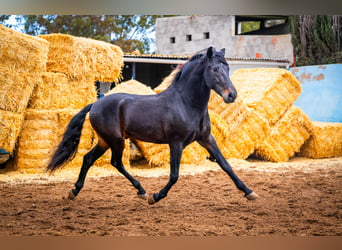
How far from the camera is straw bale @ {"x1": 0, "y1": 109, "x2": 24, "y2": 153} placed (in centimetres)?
470

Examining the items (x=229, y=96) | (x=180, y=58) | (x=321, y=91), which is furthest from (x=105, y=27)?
(x=229, y=96)

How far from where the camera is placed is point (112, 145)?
3584mm

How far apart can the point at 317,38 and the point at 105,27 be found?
21.3 feet

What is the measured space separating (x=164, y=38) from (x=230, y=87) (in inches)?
129

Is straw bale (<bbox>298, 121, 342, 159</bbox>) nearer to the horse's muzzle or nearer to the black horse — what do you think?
the black horse

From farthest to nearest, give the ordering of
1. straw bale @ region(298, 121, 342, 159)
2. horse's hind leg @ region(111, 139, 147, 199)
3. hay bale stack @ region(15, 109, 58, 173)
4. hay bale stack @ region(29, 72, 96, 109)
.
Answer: straw bale @ region(298, 121, 342, 159)
hay bale stack @ region(29, 72, 96, 109)
hay bale stack @ region(15, 109, 58, 173)
horse's hind leg @ region(111, 139, 147, 199)

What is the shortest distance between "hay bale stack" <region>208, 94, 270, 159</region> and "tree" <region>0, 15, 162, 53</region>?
6.45 ft

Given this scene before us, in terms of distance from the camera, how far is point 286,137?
6.36 meters

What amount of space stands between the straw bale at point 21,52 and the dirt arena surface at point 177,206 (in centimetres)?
144

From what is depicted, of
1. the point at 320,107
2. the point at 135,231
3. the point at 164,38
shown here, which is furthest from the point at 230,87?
the point at 320,107

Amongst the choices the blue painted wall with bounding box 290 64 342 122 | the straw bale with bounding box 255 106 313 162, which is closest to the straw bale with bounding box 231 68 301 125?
the straw bale with bounding box 255 106 313 162

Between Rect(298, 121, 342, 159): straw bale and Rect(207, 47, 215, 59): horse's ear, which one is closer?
Rect(207, 47, 215, 59): horse's ear

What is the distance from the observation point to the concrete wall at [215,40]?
5582mm

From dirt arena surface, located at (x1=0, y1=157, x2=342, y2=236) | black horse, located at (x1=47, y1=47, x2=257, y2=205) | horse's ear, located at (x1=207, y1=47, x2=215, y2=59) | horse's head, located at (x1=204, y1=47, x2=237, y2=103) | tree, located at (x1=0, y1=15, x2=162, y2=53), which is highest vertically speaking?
tree, located at (x1=0, y1=15, x2=162, y2=53)
